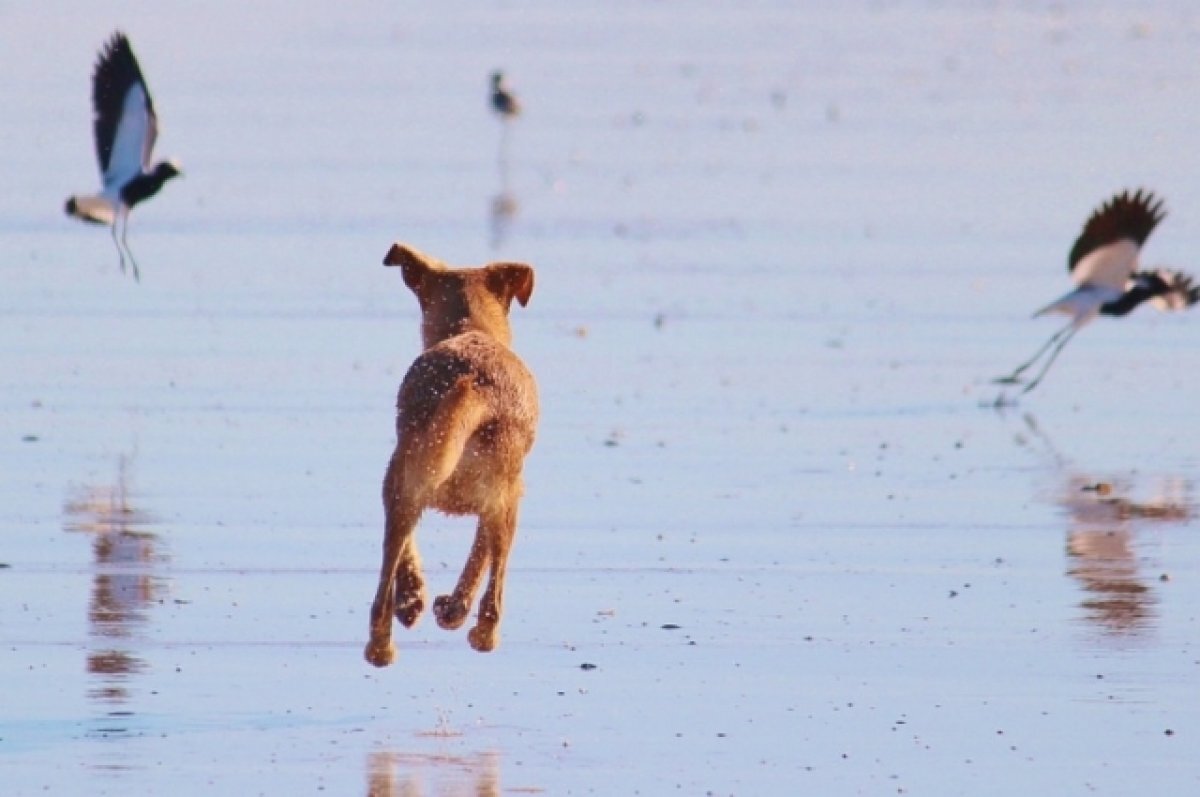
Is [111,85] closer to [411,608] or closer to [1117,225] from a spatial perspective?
[1117,225]

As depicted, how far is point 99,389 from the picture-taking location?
42.0 feet

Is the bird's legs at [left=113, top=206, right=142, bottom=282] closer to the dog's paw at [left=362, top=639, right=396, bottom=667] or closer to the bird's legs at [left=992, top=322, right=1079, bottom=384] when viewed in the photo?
the bird's legs at [left=992, top=322, right=1079, bottom=384]

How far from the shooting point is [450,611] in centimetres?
741

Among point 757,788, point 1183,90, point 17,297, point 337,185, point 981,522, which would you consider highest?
point 1183,90

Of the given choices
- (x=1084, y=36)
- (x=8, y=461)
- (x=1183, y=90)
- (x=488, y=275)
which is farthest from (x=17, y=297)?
(x=1084, y=36)

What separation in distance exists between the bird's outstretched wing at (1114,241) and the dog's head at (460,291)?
7.38 meters

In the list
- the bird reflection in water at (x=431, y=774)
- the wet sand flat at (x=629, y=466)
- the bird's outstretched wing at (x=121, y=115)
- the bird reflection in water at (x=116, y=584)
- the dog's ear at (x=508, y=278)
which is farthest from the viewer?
the bird's outstretched wing at (x=121, y=115)

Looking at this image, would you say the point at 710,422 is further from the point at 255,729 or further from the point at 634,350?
the point at 255,729

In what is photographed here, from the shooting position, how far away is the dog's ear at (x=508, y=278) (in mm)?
8211

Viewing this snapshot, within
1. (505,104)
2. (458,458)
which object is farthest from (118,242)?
(458,458)

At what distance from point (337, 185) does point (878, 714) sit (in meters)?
14.3

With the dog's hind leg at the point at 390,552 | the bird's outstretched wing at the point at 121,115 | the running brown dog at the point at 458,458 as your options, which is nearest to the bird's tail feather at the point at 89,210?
the bird's outstretched wing at the point at 121,115

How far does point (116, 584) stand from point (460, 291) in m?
1.51

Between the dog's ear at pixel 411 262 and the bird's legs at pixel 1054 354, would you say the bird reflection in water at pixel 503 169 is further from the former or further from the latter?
the dog's ear at pixel 411 262
